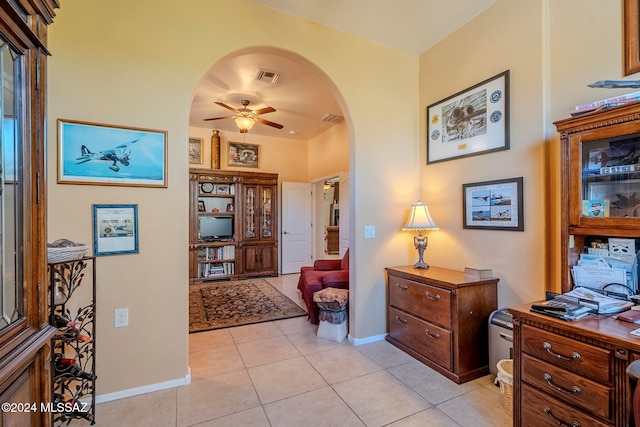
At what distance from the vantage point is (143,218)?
2127 millimetres

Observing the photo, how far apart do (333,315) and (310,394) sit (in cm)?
97

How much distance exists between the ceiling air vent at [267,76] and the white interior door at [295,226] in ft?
9.36

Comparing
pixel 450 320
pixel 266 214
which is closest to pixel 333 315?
pixel 450 320

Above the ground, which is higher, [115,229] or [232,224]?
[115,229]

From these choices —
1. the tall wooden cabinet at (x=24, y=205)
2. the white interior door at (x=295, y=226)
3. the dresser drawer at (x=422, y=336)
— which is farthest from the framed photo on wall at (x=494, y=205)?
the white interior door at (x=295, y=226)

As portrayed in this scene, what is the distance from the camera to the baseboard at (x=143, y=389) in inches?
79.1

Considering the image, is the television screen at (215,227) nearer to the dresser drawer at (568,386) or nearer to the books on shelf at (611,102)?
the dresser drawer at (568,386)

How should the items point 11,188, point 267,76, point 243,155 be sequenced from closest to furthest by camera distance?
point 11,188
point 267,76
point 243,155

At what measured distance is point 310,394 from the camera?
2.10m

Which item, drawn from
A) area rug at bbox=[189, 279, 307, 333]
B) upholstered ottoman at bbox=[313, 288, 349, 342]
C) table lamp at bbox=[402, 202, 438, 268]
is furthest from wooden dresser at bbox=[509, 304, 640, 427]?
area rug at bbox=[189, 279, 307, 333]

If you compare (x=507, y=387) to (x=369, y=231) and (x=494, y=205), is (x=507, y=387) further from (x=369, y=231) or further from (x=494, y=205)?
(x=369, y=231)

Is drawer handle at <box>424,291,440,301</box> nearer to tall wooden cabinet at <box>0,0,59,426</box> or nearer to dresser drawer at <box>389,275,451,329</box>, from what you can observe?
dresser drawer at <box>389,275,451,329</box>

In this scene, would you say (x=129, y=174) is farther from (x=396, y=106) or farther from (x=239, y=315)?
(x=396, y=106)

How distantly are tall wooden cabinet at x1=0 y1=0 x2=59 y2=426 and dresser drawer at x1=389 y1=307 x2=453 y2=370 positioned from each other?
2404 millimetres
